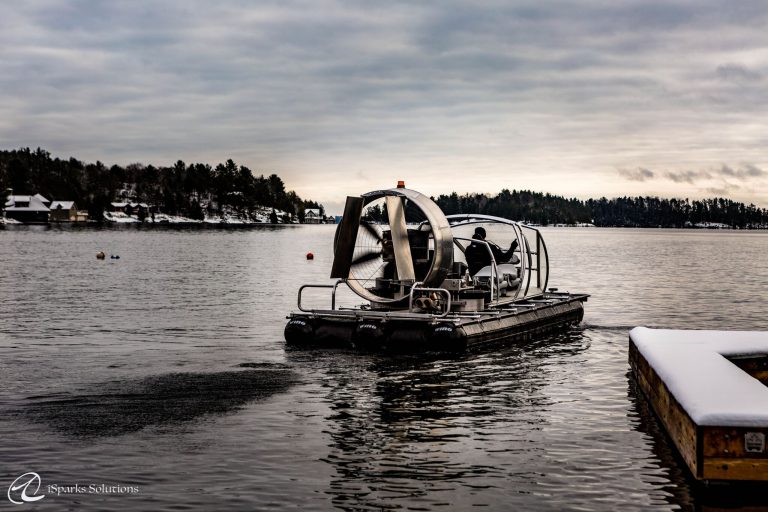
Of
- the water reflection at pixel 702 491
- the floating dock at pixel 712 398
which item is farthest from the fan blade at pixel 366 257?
the water reflection at pixel 702 491

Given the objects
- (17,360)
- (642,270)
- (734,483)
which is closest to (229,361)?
(17,360)

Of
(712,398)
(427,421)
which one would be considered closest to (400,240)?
(427,421)

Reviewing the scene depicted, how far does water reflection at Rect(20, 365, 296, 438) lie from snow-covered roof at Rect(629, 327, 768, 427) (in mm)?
7929

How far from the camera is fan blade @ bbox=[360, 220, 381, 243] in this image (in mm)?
25516

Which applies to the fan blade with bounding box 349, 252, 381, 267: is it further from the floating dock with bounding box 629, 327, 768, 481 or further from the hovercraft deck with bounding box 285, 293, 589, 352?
the floating dock with bounding box 629, 327, 768, 481

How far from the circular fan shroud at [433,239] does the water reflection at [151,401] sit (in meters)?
5.39

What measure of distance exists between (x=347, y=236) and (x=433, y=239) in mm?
2487

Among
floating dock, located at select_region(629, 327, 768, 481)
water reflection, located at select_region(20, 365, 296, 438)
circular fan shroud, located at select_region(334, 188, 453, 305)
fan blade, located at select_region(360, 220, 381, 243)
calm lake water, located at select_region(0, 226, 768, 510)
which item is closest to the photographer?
floating dock, located at select_region(629, 327, 768, 481)

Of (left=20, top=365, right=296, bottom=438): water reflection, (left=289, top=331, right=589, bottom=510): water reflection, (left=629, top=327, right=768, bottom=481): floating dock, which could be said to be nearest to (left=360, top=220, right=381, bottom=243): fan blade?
(left=289, top=331, right=589, bottom=510): water reflection

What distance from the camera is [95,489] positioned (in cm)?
1185

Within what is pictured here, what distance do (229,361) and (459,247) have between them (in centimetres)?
1026

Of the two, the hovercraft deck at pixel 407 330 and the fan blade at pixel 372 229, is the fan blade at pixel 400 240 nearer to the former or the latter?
the fan blade at pixel 372 229

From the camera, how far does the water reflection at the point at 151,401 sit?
15391mm

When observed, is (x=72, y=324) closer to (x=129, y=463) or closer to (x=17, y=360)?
(x=17, y=360)
